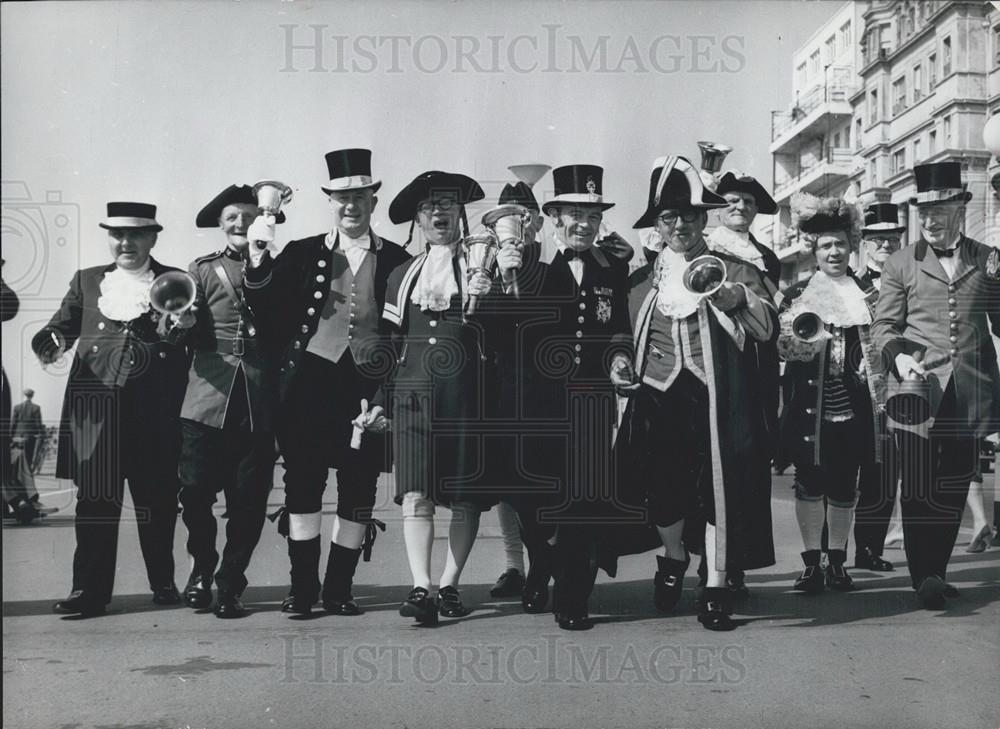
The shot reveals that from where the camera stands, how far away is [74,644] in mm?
6004

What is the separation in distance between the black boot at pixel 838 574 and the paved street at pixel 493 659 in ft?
0.25

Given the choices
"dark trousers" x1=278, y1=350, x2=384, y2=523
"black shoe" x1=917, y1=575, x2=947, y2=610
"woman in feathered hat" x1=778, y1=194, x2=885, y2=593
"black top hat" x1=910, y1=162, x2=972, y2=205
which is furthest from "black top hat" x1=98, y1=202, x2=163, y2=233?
"black shoe" x1=917, y1=575, x2=947, y2=610

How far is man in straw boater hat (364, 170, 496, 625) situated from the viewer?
20.7ft

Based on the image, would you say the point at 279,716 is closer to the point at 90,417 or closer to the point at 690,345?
the point at 90,417

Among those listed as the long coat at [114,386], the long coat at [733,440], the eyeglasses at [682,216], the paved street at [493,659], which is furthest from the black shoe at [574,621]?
the long coat at [114,386]

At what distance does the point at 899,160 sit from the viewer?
264 inches

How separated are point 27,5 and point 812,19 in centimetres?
364

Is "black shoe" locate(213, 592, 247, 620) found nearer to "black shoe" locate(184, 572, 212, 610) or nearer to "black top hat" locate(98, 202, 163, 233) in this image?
"black shoe" locate(184, 572, 212, 610)

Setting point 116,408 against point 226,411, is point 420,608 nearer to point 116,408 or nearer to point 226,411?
point 226,411

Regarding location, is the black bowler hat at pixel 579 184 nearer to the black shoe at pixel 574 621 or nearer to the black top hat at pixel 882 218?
the black top hat at pixel 882 218

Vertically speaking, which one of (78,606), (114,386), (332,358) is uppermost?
(332,358)

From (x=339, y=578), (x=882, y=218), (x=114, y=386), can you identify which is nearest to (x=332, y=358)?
(x=339, y=578)

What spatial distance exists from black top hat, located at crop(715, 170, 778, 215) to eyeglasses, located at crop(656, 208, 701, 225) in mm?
274

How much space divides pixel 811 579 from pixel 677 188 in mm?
2066
